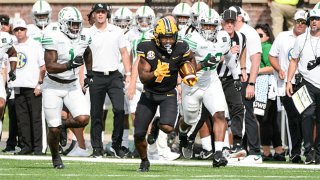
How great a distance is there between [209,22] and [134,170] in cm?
244

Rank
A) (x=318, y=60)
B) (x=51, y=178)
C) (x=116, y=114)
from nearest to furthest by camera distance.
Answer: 1. (x=51, y=178)
2. (x=318, y=60)
3. (x=116, y=114)

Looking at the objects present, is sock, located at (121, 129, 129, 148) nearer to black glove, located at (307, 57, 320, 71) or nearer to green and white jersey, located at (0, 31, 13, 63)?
green and white jersey, located at (0, 31, 13, 63)

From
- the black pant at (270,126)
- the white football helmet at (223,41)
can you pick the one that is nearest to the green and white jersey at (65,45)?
the white football helmet at (223,41)

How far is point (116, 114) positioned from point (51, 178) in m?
5.12

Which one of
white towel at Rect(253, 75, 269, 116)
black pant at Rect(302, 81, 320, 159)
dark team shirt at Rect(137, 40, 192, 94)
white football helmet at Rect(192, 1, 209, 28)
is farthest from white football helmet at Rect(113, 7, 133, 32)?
dark team shirt at Rect(137, 40, 192, 94)

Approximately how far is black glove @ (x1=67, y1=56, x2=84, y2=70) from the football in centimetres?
121

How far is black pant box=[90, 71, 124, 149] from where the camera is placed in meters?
20.8

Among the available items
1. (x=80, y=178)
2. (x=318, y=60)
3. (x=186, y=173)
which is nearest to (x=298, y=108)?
(x=318, y=60)

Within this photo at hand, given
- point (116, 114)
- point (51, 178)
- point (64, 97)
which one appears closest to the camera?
point (51, 178)

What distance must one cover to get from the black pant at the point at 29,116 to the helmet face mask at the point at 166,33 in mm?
4529

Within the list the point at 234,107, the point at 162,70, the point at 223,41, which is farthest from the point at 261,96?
the point at 162,70

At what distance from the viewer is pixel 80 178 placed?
15852mm

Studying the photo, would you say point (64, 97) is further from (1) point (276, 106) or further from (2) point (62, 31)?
(1) point (276, 106)

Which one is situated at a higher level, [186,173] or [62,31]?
[62,31]
